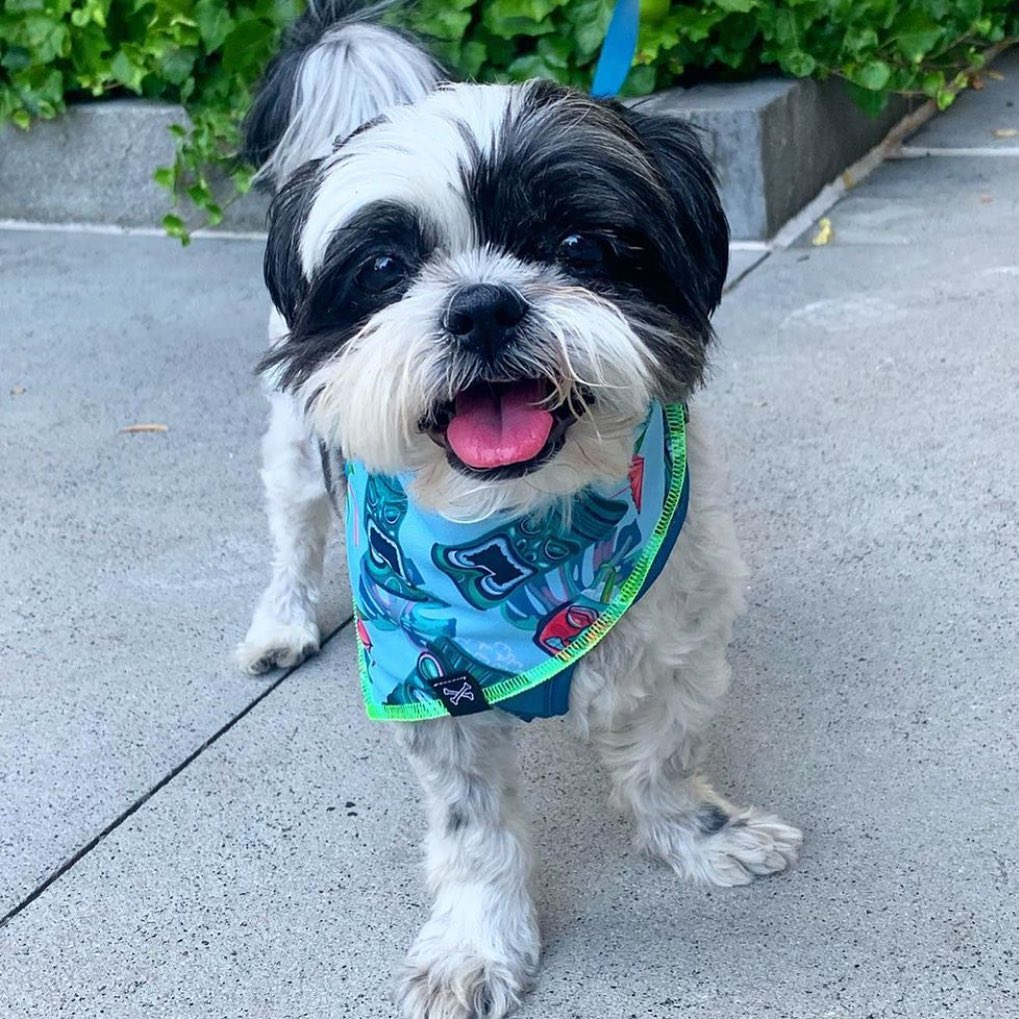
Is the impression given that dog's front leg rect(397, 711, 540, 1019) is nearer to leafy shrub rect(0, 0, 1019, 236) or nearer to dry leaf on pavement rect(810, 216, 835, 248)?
leafy shrub rect(0, 0, 1019, 236)

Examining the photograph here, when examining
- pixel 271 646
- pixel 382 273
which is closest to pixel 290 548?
pixel 271 646

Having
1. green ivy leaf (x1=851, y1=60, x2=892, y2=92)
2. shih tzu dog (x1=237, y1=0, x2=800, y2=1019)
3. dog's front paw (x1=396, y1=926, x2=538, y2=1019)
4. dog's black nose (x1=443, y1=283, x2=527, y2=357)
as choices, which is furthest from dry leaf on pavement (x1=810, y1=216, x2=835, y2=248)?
dog's black nose (x1=443, y1=283, x2=527, y2=357)

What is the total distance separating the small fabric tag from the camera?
269cm

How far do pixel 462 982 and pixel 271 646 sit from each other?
1.43 m

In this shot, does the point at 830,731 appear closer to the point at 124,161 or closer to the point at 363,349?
the point at 363,349

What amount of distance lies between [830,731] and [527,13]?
445 centimetres

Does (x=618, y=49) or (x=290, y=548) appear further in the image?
(x=290, y=548)

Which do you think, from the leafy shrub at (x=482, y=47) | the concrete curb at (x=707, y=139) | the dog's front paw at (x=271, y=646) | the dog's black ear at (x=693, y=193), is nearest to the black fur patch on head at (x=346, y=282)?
the dog's black ear at (x=693, y=193)

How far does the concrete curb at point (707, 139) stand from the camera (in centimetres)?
650

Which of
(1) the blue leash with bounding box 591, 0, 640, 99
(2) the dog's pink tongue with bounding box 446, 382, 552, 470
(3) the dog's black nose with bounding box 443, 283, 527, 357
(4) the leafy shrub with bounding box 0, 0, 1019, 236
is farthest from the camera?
(4) the leafy shrub with bounding box 0, 0, 1019, 236

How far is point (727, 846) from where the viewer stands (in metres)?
2.99

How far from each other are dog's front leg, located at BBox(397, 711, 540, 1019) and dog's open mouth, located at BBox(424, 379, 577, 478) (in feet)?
2.25

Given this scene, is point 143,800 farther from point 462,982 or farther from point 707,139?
point 707,139

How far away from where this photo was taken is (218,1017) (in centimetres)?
275
